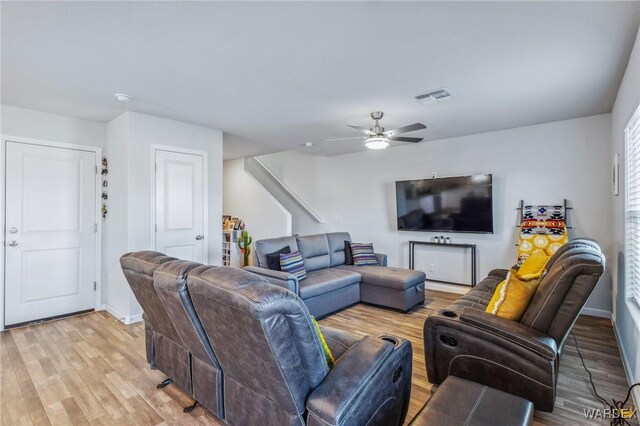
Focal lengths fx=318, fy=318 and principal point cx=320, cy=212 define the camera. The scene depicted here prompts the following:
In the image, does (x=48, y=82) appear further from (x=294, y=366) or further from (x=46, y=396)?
(x=294, y=366)

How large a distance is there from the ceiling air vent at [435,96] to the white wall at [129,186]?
288cm

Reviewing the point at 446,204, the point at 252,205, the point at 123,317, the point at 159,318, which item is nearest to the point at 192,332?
the point at 159,318

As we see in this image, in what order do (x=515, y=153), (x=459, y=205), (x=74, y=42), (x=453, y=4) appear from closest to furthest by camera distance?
(x=453, y=4)
(x=74, y=42)
(x=515, y=153)
(x=459, y=205)

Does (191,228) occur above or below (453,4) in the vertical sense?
below

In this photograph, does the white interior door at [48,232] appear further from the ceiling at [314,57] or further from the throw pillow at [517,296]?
the throw pillow at [517,296]

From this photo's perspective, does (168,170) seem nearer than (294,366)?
No

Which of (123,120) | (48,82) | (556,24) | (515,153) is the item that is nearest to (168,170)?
(123,120)

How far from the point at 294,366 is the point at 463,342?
4.46ft

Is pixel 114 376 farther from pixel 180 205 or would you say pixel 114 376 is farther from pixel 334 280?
pixel 334 280

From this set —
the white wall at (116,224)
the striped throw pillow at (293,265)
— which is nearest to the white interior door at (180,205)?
the white wall at (116,224)

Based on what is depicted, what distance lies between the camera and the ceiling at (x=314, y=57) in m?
1.88

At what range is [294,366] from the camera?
1.29 m

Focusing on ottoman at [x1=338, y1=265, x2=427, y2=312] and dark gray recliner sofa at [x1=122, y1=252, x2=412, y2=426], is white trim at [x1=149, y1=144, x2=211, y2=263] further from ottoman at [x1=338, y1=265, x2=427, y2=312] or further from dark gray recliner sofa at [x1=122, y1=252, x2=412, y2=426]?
dark gray recliner sofa at [x1=122, y1=252, x2=412, y2=426]

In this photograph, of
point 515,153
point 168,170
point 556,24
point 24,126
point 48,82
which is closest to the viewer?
point 556,24
